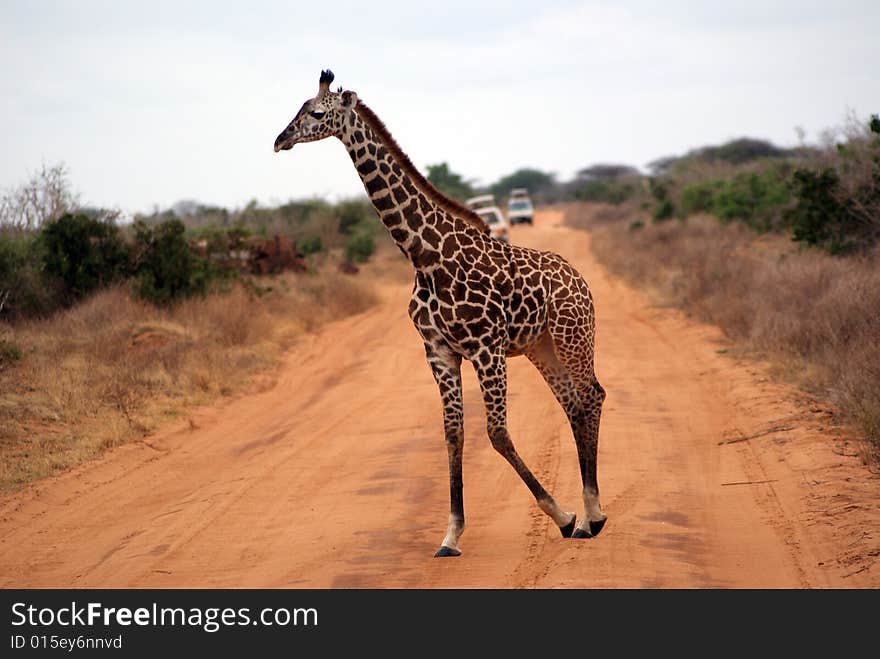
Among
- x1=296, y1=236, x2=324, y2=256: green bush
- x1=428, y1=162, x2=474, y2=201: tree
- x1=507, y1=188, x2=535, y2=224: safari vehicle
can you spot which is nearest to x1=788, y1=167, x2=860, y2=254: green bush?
x1=296, y1=236, x2=324, y2=256: green bush

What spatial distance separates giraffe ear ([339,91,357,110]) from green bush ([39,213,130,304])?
36.4 feet

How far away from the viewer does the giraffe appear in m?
6.69

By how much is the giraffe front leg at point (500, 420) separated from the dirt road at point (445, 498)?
0.81 feet

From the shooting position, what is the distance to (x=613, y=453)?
916cm

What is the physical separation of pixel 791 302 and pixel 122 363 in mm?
9196

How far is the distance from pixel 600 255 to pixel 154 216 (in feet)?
43.2

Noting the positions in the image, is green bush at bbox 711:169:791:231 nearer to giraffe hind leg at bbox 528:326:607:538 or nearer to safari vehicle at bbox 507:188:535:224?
safari vehicle at bbox 507:188:535:224

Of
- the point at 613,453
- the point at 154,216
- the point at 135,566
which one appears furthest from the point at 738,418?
the point at 154,216

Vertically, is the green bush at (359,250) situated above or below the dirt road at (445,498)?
above

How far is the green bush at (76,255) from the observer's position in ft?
54.2

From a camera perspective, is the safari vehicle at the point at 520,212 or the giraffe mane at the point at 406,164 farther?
the safari vehicle at the point at 520,212

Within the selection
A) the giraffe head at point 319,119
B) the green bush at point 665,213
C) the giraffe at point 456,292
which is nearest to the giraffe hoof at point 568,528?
the giraffe at point 456,292

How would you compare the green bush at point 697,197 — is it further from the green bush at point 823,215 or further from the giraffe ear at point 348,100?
the giraffe ear at point 348,100

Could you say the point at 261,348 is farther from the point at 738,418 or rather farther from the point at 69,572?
the point at 69,572
